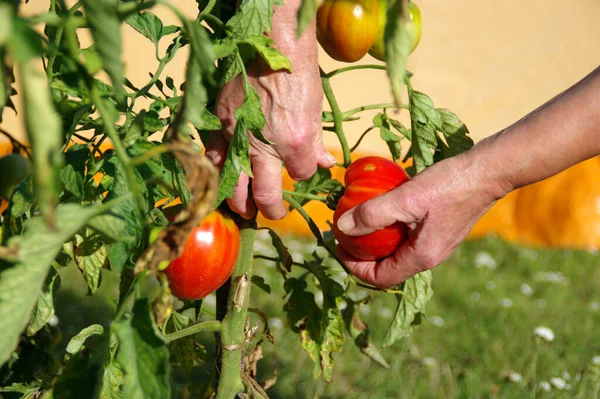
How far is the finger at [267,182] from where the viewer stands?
3.53ft

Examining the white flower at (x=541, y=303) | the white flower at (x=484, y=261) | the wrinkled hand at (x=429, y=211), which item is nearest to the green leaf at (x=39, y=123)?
the wrinkled hand at (x=429, y=211)

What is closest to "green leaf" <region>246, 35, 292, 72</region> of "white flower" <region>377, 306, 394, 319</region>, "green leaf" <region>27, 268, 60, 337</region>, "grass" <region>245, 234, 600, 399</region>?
"green leaf" <region>27, 268, 60, 337</region>

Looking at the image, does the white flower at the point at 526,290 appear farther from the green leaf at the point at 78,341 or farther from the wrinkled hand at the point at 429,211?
the green leaf at the point at 78,341

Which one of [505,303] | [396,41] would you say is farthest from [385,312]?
[396,41]

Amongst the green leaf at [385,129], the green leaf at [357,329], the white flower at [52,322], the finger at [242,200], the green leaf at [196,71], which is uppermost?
the green leaf at [196,71]

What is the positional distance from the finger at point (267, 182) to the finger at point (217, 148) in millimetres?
47

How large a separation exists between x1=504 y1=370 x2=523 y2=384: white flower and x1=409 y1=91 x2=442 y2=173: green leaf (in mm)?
962

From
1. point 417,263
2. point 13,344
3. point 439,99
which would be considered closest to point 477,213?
point 417,263

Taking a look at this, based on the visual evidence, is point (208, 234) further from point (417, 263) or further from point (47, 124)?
point (47, 124)

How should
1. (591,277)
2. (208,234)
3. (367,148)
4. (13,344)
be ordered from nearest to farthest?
(13,344), (208,234), (591,277), (367,148)

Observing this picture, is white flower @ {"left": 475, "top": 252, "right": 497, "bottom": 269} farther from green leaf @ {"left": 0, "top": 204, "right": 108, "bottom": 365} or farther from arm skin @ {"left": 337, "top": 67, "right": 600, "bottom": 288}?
green leaf @ {"left": 0, "top": 204, "right": 108, "bottom": 365}

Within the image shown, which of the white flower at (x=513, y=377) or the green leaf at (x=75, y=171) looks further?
the white flower at (x=513, y=377)

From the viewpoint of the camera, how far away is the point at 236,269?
3.92 feet

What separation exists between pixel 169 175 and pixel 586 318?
2.07m
